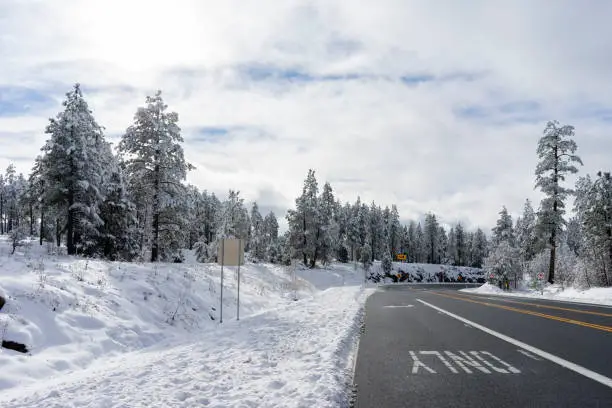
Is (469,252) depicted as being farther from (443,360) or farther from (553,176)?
(443,360)

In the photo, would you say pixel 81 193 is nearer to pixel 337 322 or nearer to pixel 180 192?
pixel 180 192

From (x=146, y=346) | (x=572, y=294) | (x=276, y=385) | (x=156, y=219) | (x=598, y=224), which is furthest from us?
(x=598, y=224)

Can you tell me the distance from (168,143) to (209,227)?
9712cm

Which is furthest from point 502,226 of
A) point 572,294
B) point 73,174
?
point 73,174

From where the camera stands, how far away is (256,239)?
104750 mm

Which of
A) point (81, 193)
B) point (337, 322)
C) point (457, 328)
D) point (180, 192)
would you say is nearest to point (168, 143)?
point (180, 192)

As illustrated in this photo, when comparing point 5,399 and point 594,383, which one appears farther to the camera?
point 5,399

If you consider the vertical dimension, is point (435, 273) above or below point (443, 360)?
below

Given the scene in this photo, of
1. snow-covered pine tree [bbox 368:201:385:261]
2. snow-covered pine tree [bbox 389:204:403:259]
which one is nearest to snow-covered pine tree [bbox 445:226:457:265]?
snow-covered pine tree [bbox 389:204:403:259]

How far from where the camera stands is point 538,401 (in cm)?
548

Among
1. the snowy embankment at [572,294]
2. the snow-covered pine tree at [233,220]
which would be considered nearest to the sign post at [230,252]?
the snowy embankment at [572,294]

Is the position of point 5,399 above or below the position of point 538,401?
below

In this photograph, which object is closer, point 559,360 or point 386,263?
point 559,360

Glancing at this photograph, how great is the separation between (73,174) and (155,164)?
5674mm
